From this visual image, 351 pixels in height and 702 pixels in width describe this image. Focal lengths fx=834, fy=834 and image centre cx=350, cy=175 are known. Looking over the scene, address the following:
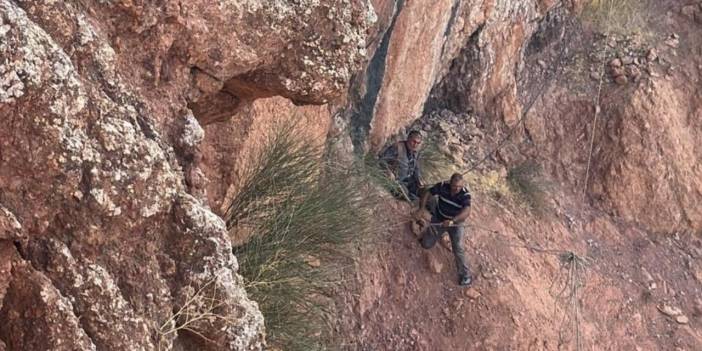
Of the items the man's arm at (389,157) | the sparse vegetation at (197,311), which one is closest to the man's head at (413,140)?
the man's arm at (389,157)

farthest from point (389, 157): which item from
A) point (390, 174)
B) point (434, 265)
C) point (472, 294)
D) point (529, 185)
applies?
point (529, 185)

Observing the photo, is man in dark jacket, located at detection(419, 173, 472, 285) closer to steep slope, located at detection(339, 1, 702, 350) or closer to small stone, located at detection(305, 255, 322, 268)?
steep slope, located at detection(339, 1, 702, 350)

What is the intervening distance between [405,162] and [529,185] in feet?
6.95

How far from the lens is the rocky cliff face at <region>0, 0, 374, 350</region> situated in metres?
2.39

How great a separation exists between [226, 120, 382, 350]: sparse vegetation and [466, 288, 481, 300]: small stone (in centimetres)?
186

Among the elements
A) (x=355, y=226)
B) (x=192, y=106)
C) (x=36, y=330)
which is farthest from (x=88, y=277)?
(x=355, y=226)

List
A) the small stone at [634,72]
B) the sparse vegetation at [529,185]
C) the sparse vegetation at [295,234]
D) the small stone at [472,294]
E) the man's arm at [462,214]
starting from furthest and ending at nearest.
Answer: the small stone at [634,72] < the sparse vegetation at [529,185] < the small stone at [472,294] < the man's arm at [462,214] < the sparse vegetation at [295,234]

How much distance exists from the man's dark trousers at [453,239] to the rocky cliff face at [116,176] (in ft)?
13.0

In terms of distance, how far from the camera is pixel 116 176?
102 inches

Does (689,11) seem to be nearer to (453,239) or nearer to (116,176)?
(453,239)

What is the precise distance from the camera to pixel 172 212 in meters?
2.88

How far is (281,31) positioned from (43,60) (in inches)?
58.7

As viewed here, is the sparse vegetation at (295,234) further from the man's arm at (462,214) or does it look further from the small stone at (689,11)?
the small stone at (689,11)

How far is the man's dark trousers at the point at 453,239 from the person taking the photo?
739 centimetres
